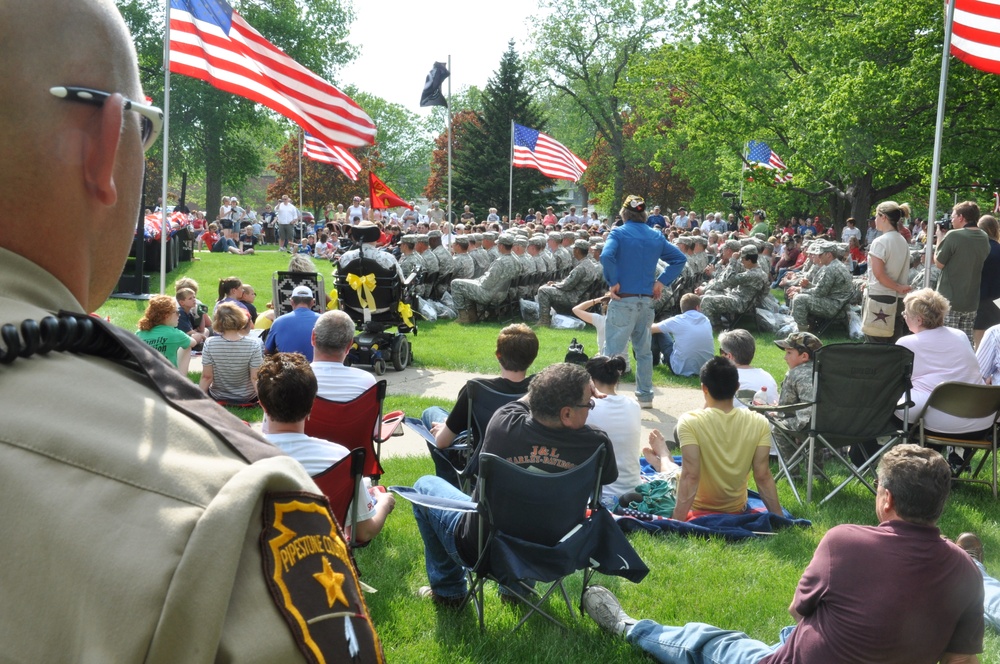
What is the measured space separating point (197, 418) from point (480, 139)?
41.8m

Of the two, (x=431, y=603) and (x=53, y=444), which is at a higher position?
(x=53, y=444)

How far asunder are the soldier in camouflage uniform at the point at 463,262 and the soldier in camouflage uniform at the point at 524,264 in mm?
1177

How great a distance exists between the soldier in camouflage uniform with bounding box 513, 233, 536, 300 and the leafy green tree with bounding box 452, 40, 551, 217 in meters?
23.7

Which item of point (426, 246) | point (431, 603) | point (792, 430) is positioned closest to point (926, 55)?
point (426, 246)

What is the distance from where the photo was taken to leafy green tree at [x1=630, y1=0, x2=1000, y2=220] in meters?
20.3

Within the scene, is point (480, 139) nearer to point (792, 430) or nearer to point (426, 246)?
point (426, 246)

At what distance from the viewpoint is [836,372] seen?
6.96 meters

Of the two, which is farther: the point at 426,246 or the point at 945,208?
the point at 945,208

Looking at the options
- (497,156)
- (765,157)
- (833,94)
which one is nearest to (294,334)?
(833,94)

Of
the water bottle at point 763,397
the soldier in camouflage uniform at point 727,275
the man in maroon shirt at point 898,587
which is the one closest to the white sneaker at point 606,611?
the man in maroon shirt at point 898,587

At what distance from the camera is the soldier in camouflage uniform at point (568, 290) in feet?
53.3

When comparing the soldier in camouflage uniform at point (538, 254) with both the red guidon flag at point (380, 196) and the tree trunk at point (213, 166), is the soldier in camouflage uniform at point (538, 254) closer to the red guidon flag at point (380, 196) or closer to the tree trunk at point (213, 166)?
the red guidon flag at point (380, 196)

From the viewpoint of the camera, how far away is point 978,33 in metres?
9.08

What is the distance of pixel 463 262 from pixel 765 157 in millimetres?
14724
